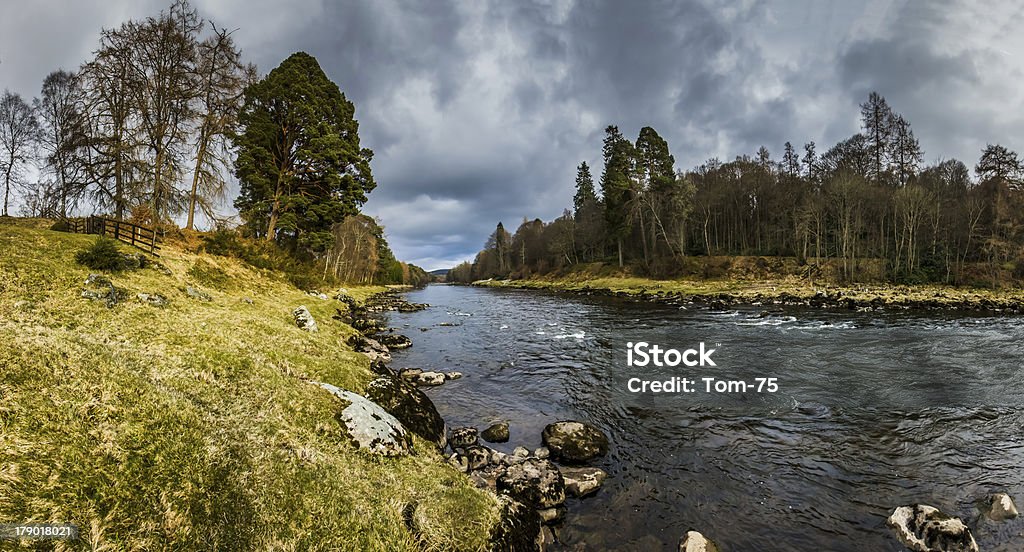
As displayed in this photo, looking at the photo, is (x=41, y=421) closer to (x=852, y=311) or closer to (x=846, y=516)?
(x=846, y=516)

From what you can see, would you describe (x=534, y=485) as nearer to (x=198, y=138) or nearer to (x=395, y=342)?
(x=395, y=342)

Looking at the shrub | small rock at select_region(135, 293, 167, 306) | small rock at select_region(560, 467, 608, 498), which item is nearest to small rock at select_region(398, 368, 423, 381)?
small rock at select_region(560, 467, 608, 498)

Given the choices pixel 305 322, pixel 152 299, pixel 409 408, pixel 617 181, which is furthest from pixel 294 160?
pixel 617 181

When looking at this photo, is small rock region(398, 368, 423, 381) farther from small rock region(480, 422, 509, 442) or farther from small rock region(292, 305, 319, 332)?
small rock region(480, 422, 509, 442)

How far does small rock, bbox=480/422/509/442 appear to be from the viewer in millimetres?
7984

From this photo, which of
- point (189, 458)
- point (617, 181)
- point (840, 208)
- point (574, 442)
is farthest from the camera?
point (617, 181)

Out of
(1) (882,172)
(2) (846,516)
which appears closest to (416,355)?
(2) (846,516)

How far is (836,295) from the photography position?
104 feet

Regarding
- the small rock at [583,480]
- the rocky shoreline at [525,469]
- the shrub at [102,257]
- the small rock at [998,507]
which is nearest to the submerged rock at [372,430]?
the rocky shoreline at [525,469]

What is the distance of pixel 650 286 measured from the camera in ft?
158

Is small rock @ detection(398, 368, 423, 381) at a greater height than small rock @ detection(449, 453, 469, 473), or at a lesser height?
greater

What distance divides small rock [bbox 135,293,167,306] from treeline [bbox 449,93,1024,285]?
5089cm

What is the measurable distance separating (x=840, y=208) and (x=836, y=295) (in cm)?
1727

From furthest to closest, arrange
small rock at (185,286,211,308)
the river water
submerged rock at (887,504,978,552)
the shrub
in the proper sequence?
1. small rock at (185,286,211,308)
2. the shrub
3. the river water
4. submerged rock at (887,504,978,552)
